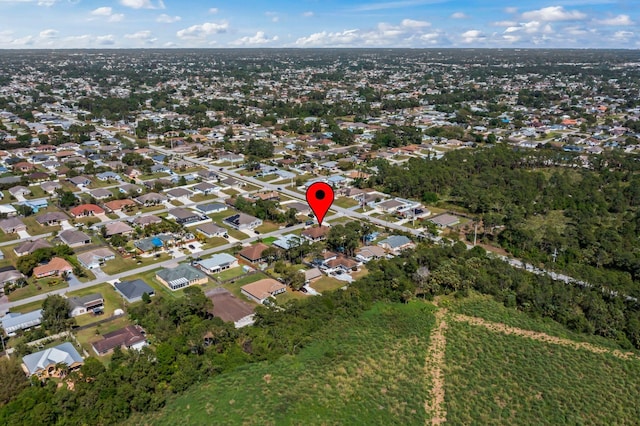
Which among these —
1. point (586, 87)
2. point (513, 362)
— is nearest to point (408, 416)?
point (513, 362)

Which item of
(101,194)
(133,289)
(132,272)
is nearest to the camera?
(133,289)

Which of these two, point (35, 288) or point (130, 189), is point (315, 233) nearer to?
point (35, 288)

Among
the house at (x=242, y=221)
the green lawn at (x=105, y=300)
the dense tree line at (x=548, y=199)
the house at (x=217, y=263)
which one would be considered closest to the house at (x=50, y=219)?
the green lawn at (x=105, y=300)

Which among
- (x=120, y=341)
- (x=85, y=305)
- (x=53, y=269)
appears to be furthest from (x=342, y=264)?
(x=53, y=269)

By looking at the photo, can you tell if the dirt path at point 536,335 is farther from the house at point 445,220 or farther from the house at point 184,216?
the house at point 184,216

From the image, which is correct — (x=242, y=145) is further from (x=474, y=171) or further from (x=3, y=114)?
(x=3, y=114)

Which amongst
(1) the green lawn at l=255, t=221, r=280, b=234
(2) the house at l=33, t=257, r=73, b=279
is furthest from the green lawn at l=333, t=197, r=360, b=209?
(2) the house at l=33, t=257, r=73, b=279
